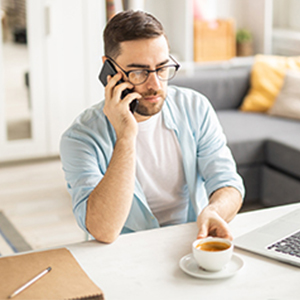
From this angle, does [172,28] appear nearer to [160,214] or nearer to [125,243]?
[160,214]

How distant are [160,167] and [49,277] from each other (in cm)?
69

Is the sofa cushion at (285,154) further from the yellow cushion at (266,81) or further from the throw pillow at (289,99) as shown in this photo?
the yellow cushion at (266,81)

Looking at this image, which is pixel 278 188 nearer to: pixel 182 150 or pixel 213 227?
pixel 182 150

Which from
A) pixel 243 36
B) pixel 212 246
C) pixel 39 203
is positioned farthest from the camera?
pixel 243 36

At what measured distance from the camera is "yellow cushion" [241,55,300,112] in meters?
3.73

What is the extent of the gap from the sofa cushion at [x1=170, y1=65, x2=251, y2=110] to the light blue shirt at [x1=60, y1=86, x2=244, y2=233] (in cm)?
196

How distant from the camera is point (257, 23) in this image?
16.0ft

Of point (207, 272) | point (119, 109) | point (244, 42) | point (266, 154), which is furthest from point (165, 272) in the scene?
point (244, 42)

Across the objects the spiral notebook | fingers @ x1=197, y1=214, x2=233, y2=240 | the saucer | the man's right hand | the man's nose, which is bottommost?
the saucer

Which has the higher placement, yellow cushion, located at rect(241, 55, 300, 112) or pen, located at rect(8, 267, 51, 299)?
yellow cushion, located at rect(241, 55, 300, 112)

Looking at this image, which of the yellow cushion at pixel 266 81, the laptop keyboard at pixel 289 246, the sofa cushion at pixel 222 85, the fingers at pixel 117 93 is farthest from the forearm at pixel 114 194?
the yellow cushion at pixel 266 81

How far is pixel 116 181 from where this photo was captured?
1476 mm

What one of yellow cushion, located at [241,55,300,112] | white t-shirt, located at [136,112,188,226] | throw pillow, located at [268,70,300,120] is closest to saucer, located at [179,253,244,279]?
white t-shirt, located at [136,112,188,226]

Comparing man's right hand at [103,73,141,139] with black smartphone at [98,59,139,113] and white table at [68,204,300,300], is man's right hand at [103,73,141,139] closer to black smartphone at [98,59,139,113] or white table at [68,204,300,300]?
black smartphone at [98,59,139,113]
